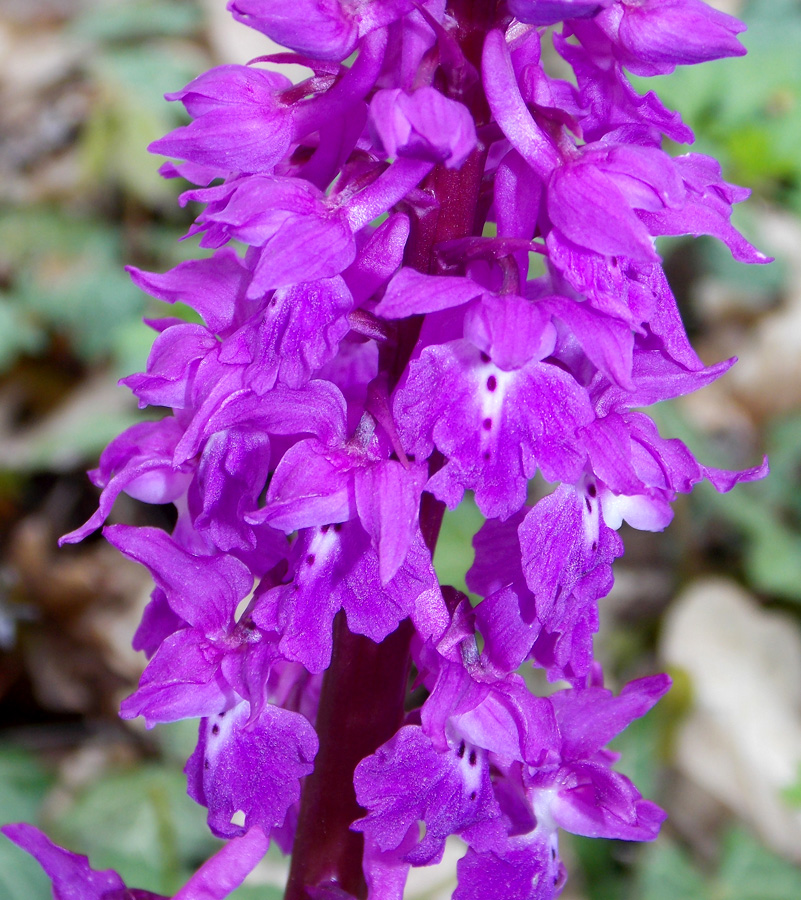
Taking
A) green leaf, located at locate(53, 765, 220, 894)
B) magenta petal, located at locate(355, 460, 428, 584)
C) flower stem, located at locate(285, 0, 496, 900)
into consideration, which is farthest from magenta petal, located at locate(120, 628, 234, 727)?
green leaf, located at locate(53, 765, 220, 894)

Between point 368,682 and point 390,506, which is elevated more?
point 390,506

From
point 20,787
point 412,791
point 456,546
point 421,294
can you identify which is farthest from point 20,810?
point 421,294

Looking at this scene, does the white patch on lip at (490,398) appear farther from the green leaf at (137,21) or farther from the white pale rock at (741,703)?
the green leaf at (137,21)

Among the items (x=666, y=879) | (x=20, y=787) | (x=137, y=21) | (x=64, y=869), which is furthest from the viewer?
(x=137, y=21)

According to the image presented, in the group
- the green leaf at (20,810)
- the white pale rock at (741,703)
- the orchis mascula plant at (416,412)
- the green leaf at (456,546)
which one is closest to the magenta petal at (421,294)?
the orchis mascula plant at (416,412)

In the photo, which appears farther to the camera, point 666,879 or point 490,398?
point 666,879

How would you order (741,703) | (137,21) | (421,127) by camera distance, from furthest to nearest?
(137,21), (741,703), (421,127)

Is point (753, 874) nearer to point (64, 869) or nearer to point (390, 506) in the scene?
point (64, 869)
